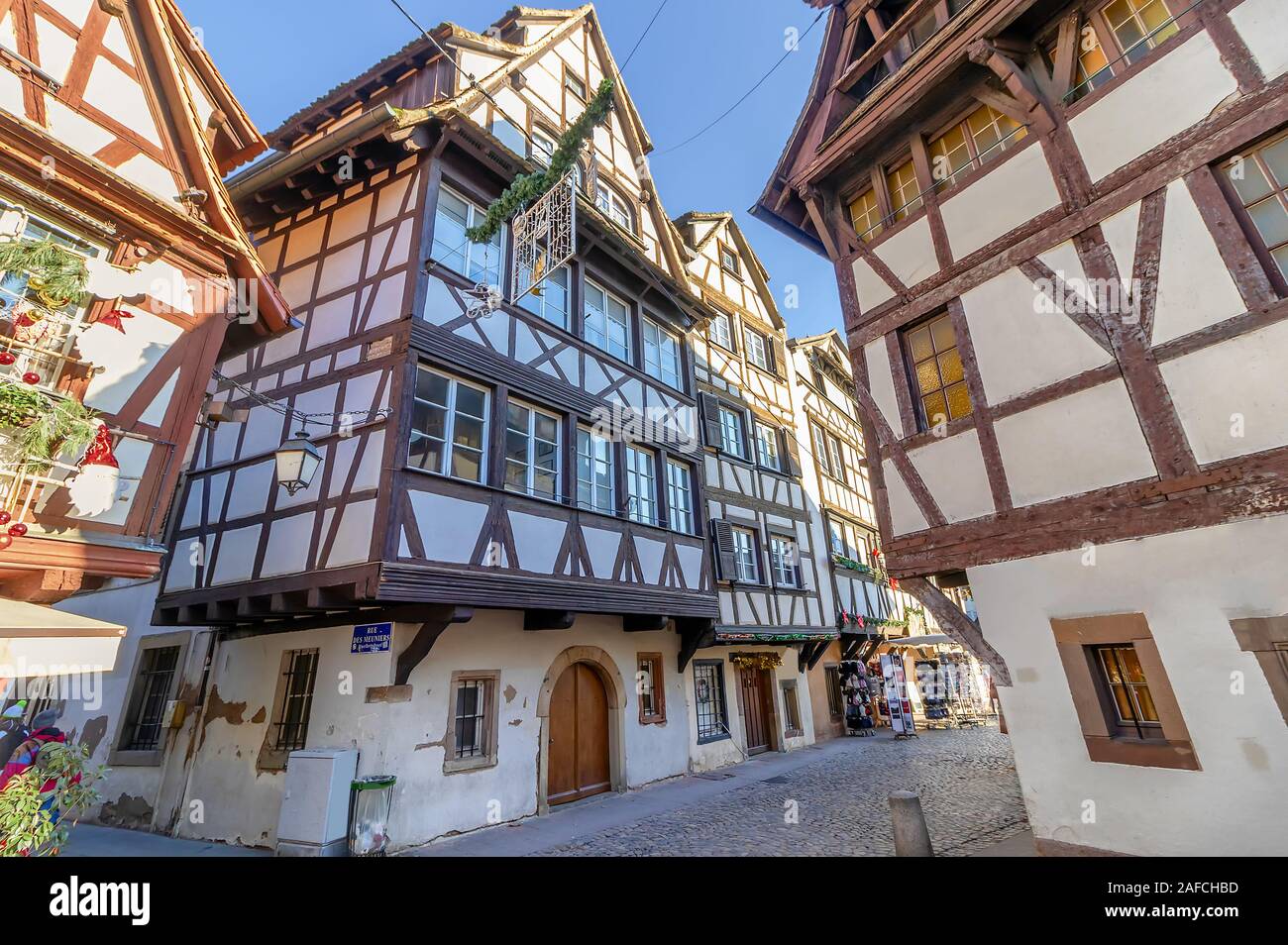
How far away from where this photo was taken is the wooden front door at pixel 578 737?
8781 millimetres

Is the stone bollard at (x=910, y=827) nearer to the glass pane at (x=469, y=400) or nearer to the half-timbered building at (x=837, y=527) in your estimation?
the glass pane at (x=469, y=400)

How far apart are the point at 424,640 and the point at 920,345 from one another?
22.2 ft

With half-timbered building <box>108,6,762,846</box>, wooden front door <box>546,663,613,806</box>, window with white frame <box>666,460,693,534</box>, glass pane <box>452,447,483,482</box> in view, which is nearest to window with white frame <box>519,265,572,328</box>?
half-timbered building <box>108,6,762,846</box>

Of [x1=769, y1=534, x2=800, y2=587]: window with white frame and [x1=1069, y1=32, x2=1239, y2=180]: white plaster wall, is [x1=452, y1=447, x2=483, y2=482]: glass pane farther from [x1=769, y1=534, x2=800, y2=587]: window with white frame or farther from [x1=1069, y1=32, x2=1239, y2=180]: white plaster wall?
[x1=769, y1=534, x2=800, y2=587]: window with white frame

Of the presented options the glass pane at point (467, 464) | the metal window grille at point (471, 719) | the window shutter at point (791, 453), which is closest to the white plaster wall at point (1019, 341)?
the glass pane at point (467, 464)

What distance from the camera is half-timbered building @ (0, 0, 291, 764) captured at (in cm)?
445

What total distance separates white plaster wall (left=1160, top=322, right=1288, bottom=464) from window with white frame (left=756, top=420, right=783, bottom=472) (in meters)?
10.6

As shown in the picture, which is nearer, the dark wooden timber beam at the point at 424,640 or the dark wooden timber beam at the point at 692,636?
the dark wooden timber beam at the point at 424,640

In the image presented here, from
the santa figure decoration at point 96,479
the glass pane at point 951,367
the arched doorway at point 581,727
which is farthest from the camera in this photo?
the arched doorway at point 581,727

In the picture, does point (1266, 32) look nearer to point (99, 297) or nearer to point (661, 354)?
point (661, 354)

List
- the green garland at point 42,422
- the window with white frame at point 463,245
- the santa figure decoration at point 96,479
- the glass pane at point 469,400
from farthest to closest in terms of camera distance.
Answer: the window with white frame at point 463,245 → the glass pane at point 469,400 → the santa figure decoration at point 96,479 → the green garland at point 42,422

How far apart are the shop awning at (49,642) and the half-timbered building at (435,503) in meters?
2.25
